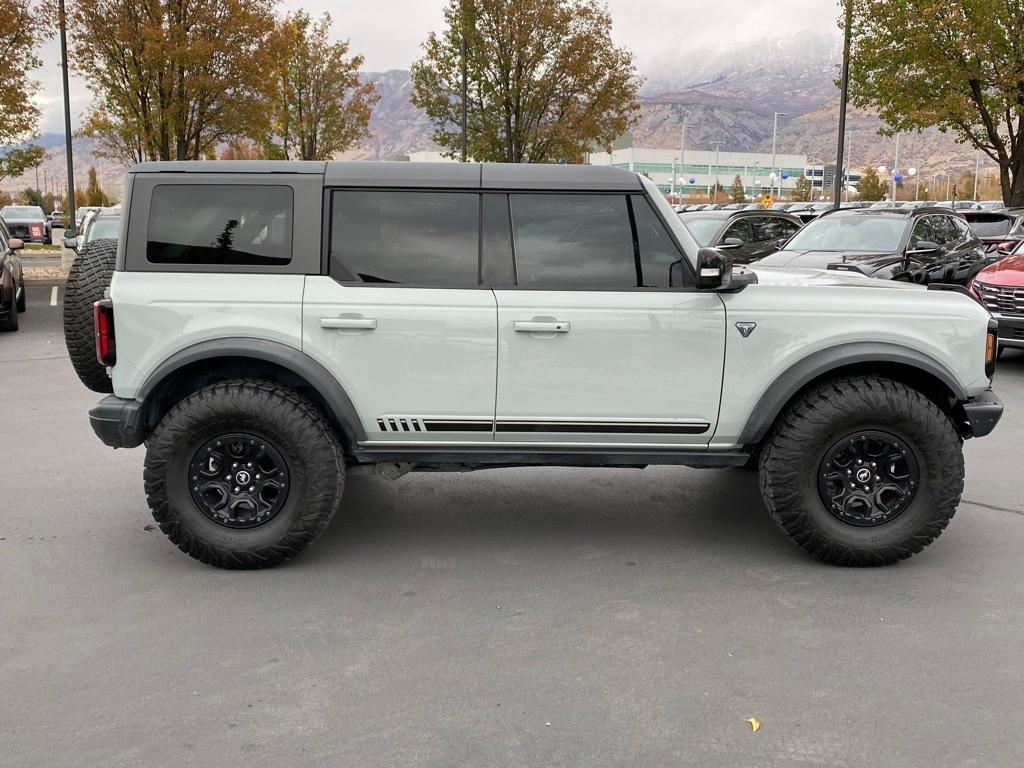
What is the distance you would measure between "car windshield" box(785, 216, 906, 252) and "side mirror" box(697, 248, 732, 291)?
8.70 m

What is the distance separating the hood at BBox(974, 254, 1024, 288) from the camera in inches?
419

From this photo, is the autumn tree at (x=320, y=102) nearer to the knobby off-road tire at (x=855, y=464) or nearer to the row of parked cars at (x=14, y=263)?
the row of parked cars at (x=14, y=263)

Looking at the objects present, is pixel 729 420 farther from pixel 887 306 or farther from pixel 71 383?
pixel 71 383

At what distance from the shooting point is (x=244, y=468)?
15.3 ft

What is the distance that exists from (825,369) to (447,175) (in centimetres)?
202

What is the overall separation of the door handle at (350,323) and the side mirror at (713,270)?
5.03 feet

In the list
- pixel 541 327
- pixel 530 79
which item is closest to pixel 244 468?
pixel 541 327

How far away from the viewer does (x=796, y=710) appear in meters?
3.38

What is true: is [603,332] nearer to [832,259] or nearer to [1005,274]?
[1005,274]

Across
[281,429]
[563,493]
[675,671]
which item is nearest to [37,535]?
[281,429]

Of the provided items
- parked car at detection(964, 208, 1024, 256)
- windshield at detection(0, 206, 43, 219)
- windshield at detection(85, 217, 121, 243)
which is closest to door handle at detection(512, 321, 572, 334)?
windshield at detection(85, 217, 121, 243)

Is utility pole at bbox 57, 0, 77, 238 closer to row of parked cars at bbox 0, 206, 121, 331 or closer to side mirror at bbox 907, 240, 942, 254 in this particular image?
row of parked cars at bbox 0, 206, 121, 331

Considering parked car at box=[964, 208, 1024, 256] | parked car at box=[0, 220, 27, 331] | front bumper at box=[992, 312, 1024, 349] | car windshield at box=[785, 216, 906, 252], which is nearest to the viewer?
front bumper at box=[992, 312, 1024, 349]

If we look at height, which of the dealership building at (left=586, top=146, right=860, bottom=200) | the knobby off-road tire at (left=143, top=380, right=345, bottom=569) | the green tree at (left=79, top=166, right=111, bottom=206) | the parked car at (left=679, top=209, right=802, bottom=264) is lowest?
the knobby off-road tire at (left=143, top=380, right=345, bottom=569)
